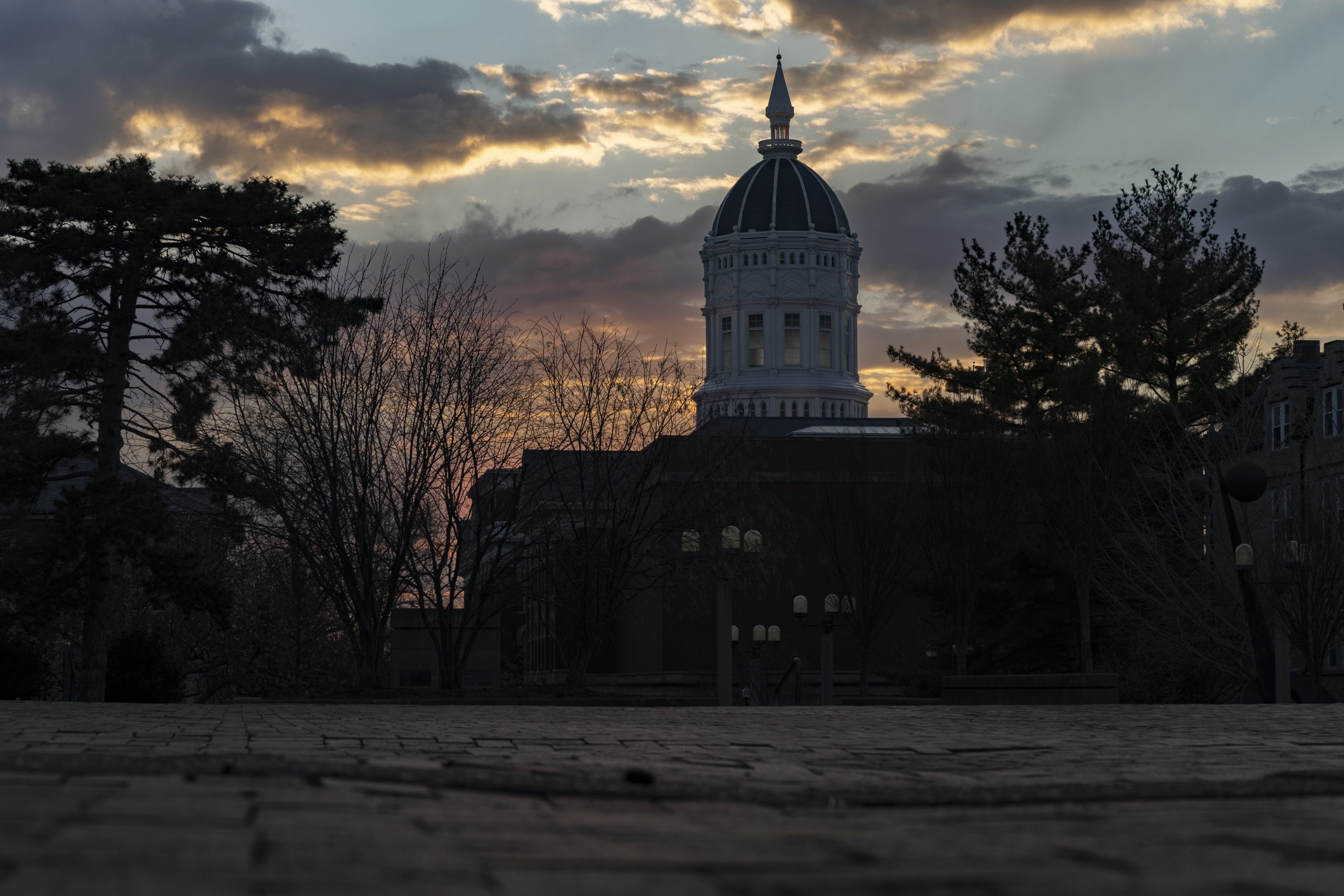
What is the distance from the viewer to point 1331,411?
49969 millimetres

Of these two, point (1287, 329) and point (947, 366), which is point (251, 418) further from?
point (1287, 329)

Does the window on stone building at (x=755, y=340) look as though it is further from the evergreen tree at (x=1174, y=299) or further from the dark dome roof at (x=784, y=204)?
the evergreen tree at (x=1174, y=299)

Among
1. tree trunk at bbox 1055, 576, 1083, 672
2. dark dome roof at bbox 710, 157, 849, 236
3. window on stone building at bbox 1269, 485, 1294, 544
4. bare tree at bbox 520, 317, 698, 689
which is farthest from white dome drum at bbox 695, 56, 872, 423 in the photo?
bare tree at bbox 520, 317, 698, 689

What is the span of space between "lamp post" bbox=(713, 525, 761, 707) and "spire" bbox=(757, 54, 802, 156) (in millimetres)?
163219

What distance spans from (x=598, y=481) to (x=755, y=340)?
15884 cm

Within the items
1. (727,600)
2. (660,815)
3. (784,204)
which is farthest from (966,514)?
(784,204)

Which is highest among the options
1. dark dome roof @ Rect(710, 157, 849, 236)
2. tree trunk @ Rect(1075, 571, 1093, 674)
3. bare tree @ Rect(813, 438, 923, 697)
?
dark dome roof @ Rect(710, 157, 849, 236)

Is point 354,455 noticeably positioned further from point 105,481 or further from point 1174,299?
point 1174,299

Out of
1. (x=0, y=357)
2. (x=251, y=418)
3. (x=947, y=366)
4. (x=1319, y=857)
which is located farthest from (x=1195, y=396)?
(x=1319, y=857)

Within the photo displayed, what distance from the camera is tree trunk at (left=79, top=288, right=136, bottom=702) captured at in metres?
28.9

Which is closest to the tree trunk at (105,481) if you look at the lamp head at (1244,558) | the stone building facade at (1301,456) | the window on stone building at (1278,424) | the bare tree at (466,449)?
the bare tree at (466,449)

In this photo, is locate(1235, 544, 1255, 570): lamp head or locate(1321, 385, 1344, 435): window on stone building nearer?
locate(1235, 544, 1255, 570): lamp head

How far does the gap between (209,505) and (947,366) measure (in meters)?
29.6

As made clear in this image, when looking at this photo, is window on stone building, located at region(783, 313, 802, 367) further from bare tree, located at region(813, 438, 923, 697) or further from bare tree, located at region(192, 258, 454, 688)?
bare tree, located at region(192, 258, 454, 688)
